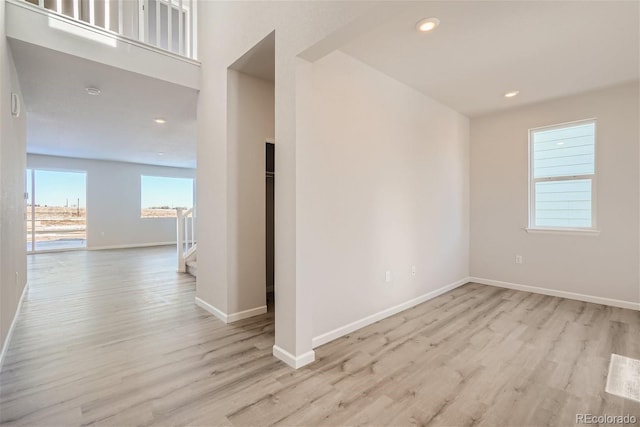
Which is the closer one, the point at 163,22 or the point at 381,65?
the point at 381,65

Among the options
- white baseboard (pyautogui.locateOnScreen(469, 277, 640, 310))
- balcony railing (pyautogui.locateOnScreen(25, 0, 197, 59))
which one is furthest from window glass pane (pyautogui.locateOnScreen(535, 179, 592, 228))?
balcony railing (pyautogui.locateOnScreen(25, 0, 197, 59))

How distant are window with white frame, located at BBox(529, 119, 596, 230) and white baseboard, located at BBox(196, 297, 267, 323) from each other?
380 centimetres

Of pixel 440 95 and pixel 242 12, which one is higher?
pixel 242 12

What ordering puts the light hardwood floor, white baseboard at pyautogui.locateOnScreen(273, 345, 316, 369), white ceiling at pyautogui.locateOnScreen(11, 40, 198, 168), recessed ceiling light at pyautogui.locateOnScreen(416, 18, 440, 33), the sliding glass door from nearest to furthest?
the light hardwood floor → white baseboard at pyautogui.locateOnScreen(273, 345, 316, 369) → recessed ceiling light at pyautogui.locateOnScreen(416, 18, 440, 33) → white ceiling at pyautogui.locateOnScreen(11, 40, 198, 168) → the sliding glass door

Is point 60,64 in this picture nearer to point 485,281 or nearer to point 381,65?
point 381,65

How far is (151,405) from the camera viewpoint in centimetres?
165

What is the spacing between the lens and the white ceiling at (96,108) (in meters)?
2.83

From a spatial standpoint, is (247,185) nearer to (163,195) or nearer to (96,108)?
(96,108)

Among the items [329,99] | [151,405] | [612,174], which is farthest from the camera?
[612,174]

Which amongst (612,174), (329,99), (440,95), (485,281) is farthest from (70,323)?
(612,174)

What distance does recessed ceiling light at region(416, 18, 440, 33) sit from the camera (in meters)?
2.17

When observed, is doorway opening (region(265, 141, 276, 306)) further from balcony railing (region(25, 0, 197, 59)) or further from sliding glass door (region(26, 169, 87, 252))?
sliding glass door (region(26, 169, 87, 252))

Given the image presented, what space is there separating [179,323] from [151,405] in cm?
125

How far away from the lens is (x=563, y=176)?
3762mm
